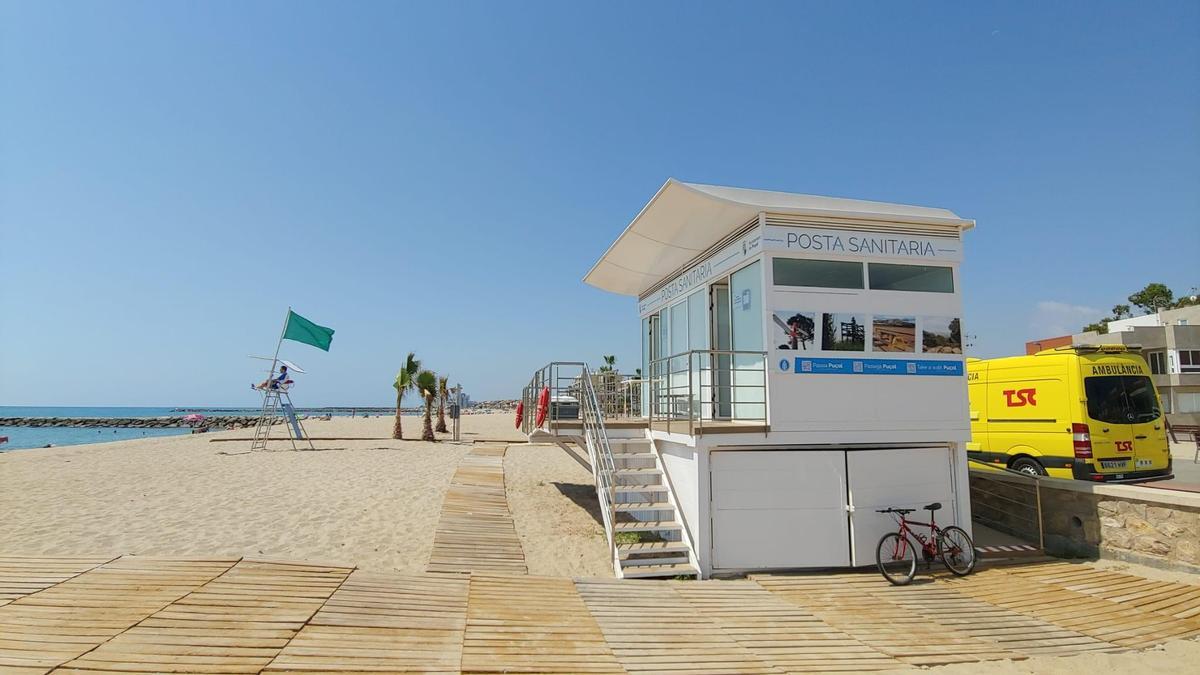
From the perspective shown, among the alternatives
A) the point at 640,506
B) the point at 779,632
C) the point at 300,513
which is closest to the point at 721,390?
the point at 640,506

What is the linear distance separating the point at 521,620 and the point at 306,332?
21538 millimetres

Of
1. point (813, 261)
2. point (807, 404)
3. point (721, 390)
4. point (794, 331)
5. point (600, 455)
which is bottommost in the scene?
point (600, 455)

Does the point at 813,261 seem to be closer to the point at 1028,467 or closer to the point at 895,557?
the point at 895,557

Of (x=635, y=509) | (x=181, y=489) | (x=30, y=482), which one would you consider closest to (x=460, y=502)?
(x=635, y=509)

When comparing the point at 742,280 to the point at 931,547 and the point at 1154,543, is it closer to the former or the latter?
the point at 931,547

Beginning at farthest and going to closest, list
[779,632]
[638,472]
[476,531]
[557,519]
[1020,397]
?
[1020,397], [557,519], [476,531], [638,472], [779,632]

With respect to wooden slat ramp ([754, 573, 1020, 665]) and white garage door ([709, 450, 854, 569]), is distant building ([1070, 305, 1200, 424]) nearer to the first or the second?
white garage door ([709, 450, 854, 569])

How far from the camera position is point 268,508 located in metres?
10.6

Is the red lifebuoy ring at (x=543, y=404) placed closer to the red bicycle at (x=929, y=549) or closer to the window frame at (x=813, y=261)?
the window frame at (x=813, y=261)

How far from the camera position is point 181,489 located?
1227 cm

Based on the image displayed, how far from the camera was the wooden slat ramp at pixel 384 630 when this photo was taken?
4469mm

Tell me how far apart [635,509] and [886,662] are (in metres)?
3.67

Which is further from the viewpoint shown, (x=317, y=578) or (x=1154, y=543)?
(x=1154, y=543)

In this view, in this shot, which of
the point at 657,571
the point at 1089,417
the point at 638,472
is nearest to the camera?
the point at 657,571
